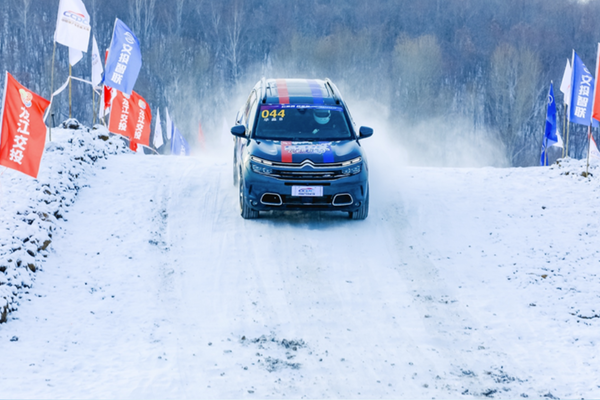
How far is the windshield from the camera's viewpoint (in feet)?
32.9

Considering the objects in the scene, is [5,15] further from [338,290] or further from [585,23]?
[338,290]

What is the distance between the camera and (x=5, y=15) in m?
61.3

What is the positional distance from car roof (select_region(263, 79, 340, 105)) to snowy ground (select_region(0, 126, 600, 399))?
1.80 metres

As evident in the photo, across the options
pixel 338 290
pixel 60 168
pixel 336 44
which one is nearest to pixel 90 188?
pixel 60 168

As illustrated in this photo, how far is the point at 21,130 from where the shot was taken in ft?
29.4

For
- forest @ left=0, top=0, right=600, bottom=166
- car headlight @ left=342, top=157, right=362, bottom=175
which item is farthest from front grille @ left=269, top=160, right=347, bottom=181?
forest @ left=0, top=0, right=600, bottom=166

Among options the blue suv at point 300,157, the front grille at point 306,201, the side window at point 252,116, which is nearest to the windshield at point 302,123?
the blue suv at point 300,157

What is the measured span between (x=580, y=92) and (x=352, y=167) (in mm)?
8757

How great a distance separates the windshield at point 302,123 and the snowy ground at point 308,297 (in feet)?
4.09

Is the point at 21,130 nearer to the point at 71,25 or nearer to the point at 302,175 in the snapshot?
the point at 302,175

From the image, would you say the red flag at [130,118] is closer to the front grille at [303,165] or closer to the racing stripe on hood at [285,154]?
the racing stripe on hood at [285,154]

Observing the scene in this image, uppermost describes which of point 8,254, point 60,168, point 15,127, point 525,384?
point 15,127

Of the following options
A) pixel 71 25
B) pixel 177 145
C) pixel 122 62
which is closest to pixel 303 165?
pixel 71 25

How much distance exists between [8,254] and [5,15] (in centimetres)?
6112
